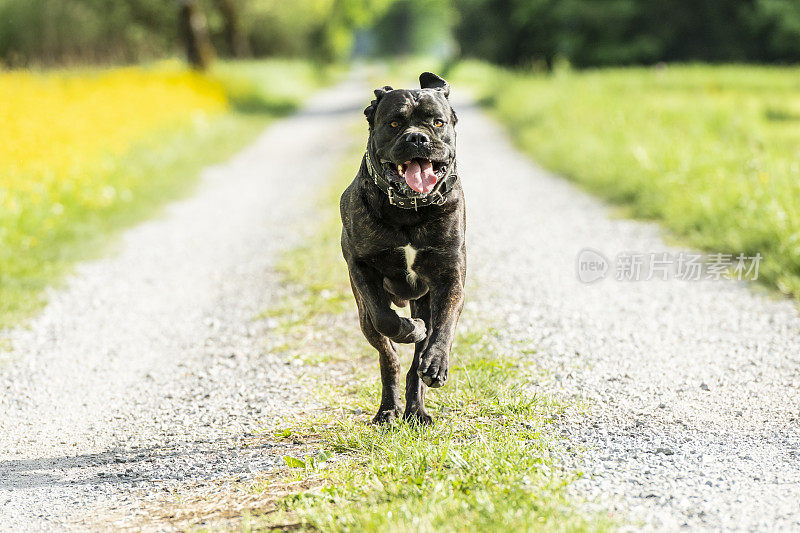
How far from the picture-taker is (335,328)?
5.89 m

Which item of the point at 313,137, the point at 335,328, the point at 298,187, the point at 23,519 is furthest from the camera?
the point at 313,137

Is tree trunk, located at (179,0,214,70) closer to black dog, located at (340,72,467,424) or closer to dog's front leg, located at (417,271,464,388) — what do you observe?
black dog, located at (340,72,467,424)

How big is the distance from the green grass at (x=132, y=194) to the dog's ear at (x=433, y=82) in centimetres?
427

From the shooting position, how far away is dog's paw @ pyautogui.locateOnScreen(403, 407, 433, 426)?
12.8 ft

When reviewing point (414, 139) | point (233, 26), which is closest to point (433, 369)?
point (414, 139)

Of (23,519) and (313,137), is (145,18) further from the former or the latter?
(23,519)

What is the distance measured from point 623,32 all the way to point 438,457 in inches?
1227

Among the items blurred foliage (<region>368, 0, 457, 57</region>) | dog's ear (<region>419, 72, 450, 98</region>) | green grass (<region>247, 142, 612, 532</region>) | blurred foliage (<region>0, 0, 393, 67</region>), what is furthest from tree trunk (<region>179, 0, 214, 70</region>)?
blurred foliage (<region>368, 0, 457, 57</region>)

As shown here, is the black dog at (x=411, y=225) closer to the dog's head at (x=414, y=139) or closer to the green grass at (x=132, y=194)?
the dog's head at (x=414, y=139)

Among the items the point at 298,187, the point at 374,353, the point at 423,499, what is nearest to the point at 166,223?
the point at 298,187

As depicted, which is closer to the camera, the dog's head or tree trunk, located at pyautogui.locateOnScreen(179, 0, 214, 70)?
the dog's head

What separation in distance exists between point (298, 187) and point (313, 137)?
6774mm

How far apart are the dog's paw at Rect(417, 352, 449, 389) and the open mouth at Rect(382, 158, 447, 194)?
72cm

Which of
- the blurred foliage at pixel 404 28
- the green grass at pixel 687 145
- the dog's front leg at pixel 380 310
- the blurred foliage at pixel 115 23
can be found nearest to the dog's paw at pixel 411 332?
the dog's front leg at pixel 380 310
